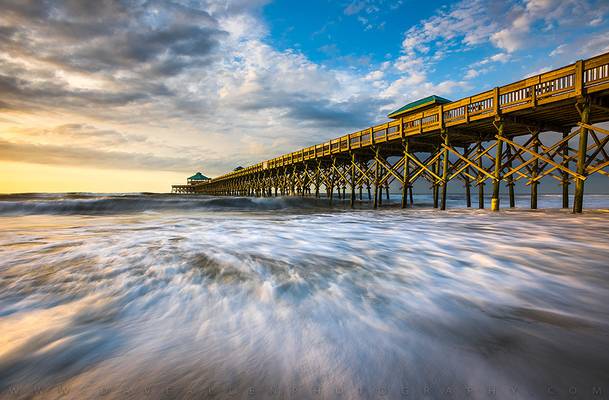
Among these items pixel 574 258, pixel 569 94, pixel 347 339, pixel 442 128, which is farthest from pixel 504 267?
pixel 442 128

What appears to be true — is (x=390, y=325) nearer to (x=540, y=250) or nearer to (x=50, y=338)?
(x=50, y=338)

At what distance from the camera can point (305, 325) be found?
2.03m

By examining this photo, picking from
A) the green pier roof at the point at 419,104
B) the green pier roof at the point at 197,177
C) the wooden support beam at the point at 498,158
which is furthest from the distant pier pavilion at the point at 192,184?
the wooden support beam at the point at 498,158

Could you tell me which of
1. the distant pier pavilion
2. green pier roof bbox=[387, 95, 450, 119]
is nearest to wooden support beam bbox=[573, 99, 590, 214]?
green pier roof bbox=[387, 95, 450, 119]

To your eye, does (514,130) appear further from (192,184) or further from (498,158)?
(192,184)

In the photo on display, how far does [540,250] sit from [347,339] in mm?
4222

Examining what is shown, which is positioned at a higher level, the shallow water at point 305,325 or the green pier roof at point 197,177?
the green pier roof at point 197,177

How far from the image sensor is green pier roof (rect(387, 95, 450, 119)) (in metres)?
20.2

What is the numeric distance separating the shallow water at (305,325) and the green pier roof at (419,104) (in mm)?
18625

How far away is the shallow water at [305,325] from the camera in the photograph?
4.50ft

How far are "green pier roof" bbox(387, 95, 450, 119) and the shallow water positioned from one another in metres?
18.6

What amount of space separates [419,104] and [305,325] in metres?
22.9

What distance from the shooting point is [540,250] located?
14.3 ft

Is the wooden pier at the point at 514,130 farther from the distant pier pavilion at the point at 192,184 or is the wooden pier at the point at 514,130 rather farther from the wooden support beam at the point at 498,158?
the distant pier pavilion at the point at 192,184
